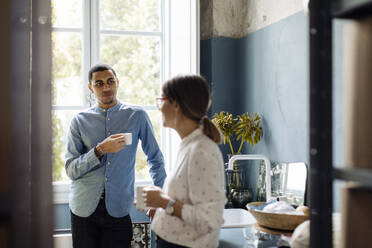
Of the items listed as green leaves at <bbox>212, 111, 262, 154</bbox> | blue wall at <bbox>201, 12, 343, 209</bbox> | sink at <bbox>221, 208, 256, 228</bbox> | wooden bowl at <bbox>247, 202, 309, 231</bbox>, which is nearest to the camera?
wooden bowl at <bbox>247, 202, 309, 231</bbox>

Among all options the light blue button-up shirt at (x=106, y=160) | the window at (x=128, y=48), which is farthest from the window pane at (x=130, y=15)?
the light blue button-up shirt at (x=106, y=160)

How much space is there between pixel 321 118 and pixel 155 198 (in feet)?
2.29

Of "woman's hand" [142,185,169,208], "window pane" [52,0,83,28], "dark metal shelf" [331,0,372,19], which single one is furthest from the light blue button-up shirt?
"dark metal shelf" [331,0,372,19]

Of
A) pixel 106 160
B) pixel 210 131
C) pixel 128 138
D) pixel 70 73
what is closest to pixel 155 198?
pixel 210 131

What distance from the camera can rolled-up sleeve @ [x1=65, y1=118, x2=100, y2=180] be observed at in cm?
244

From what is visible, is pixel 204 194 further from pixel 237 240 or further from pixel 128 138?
pixel 128 138

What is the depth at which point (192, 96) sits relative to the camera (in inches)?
57.2

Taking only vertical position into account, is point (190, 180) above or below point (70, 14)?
below

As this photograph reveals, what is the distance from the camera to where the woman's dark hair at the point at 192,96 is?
1454 millimetres

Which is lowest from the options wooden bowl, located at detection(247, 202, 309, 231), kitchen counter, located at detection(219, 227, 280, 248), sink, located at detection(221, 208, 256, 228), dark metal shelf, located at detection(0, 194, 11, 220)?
sink, located at detection(221, 208, 256, 228)

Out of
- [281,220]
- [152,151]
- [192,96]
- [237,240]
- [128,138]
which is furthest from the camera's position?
[152,151]

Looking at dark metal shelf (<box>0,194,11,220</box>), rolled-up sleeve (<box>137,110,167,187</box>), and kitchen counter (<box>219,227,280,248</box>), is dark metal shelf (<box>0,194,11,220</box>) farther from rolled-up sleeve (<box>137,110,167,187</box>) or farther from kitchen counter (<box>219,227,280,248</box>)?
rolled-up sleeve (<box>137,110,167,187</box>)

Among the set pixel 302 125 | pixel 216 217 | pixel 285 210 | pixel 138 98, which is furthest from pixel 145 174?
pixel 216 217

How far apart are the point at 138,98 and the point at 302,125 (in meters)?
1.82
